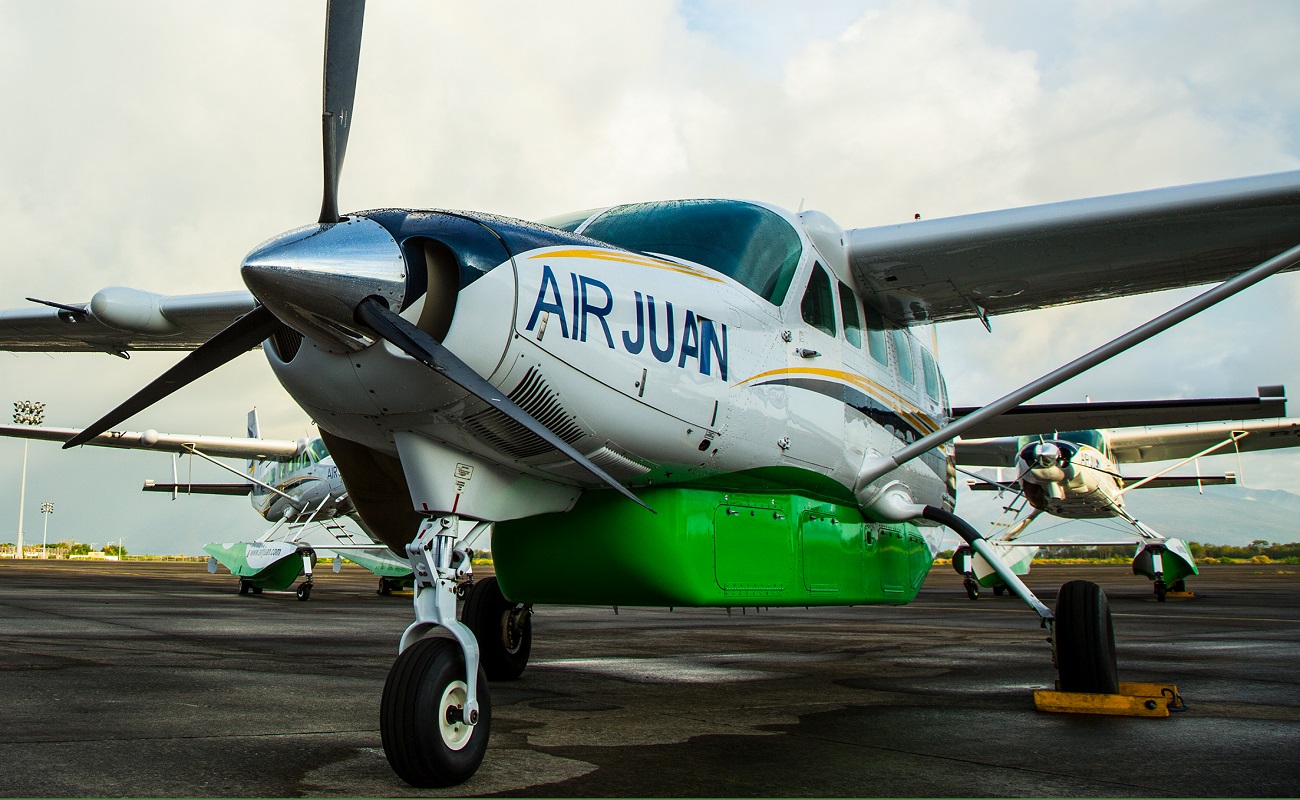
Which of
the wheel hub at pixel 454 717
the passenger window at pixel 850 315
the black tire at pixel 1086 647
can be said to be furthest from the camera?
the passenger window at pixel 850 315

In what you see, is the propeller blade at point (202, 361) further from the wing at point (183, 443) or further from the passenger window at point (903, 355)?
the wing at point (183, 443)

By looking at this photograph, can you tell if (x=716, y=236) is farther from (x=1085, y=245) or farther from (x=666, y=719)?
(x=1085, y=245)

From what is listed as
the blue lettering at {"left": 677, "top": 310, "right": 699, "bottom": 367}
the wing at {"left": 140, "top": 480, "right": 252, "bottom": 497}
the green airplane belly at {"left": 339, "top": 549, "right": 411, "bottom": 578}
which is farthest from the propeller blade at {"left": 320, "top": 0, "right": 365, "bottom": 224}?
the wing at {"left": 140, "top": 480, "right": 252, "bottom": 497}

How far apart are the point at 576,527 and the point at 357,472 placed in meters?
1.13

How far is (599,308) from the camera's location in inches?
154

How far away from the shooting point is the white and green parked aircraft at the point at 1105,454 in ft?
35.3

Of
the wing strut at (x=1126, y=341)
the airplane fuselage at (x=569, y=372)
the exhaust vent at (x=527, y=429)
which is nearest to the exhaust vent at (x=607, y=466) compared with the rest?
the airplane fuselage at (x=569, y=372)

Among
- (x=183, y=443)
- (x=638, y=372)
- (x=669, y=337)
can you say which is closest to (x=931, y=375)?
(x=669, y=337)

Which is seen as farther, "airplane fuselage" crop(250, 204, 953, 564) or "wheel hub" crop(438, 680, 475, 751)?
"airplane fuselage" crop(250, 204, 953, 564)

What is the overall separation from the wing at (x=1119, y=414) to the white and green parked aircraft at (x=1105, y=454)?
1 centimetres

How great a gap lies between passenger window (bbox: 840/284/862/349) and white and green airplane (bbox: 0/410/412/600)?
933cm

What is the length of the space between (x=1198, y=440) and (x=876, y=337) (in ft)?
86.6

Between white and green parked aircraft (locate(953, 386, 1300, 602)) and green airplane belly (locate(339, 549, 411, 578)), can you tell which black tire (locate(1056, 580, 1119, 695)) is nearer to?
white and green parked aircraft (locate(953, 386, 1300, 602))

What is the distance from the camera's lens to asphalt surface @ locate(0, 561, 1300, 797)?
3.42 metres
